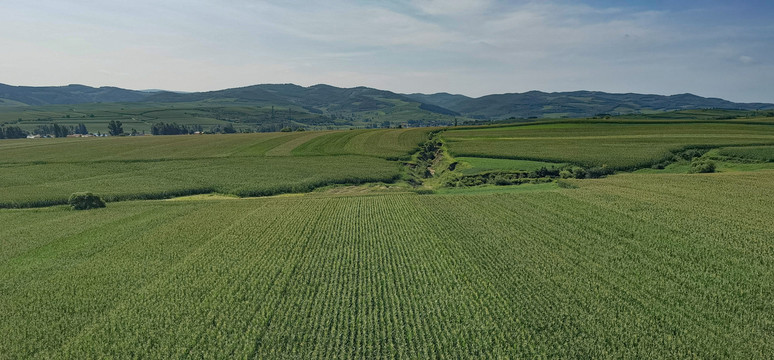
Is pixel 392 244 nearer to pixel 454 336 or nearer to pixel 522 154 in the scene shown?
pixel 454 336

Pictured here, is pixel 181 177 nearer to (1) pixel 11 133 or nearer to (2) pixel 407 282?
(2) pixel 407 282

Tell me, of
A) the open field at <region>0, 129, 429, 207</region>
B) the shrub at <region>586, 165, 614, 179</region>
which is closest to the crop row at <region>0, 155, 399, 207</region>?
the open field at <region>0, 129, 429, 207</region>

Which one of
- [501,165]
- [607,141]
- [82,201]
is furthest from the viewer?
[607,141]

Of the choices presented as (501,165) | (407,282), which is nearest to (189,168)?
(501,165)

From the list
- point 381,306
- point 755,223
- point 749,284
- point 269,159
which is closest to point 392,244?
point 381,306

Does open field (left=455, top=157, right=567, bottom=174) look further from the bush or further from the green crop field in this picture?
the bush

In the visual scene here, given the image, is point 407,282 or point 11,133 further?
point 11,133

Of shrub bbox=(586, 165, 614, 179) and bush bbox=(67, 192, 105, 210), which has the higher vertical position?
shrub bbox=(586, 165, 614, 179)
